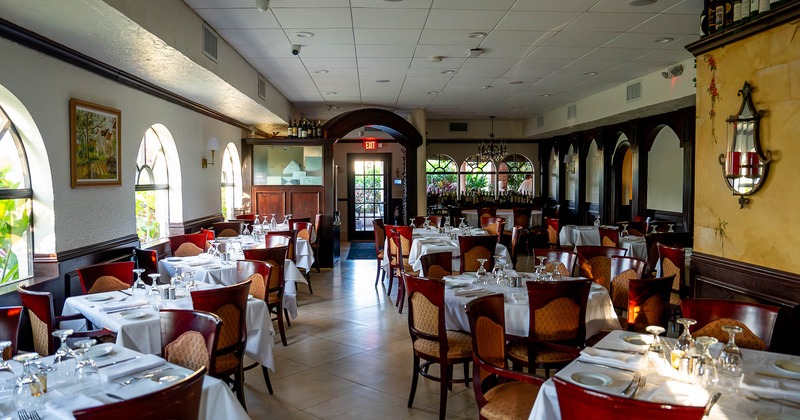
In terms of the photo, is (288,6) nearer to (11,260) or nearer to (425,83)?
(11,260)

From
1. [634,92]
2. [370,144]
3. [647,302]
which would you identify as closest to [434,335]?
[647,302]

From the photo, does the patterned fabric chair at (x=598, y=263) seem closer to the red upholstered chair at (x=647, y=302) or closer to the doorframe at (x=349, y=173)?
the red upholstered chair at (x=647, y=302)

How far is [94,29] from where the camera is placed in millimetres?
4348

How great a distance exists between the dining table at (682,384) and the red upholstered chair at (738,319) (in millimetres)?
415

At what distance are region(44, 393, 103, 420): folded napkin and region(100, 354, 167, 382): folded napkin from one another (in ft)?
0.68

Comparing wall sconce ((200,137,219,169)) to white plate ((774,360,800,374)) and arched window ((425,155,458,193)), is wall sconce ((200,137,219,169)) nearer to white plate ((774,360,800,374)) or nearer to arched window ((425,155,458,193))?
white plate ((774,360,800,374))

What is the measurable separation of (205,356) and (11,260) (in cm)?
290

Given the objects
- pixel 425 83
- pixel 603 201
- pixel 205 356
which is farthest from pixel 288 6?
pixel 603 201

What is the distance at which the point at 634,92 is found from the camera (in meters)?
9.60

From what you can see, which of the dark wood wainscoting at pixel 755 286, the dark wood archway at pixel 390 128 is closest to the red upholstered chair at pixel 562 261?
the dark wood wainscoting at pixel 755 286

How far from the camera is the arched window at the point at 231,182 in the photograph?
10.9 metres

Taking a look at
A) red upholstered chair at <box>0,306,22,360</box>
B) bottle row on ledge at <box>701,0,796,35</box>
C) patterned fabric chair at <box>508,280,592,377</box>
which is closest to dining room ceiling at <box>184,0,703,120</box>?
bottle row on ledge at <box>701,0,796,35</box>

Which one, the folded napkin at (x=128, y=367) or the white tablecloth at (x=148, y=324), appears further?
the white tablecloth at (x=148, y=324)

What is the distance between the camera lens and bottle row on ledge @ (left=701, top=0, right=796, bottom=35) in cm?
428
